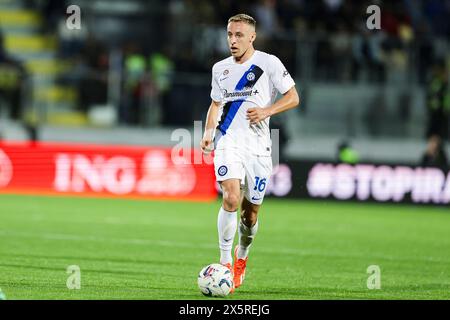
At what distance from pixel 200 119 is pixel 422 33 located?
608 centimetres

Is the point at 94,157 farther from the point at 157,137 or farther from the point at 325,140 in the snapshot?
the point at 325,140

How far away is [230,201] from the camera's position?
9859 mm

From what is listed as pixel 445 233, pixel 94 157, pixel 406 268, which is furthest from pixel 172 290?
pixel 94 157

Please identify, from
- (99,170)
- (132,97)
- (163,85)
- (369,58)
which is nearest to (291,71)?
(369,58)

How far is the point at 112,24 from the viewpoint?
93.0ft

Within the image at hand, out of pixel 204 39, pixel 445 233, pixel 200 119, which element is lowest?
pixel 445 233

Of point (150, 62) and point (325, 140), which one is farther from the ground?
point (150, 62)

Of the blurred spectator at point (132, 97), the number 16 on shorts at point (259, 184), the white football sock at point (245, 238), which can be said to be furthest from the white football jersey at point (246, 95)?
the blurred spectator at point (132, 97)

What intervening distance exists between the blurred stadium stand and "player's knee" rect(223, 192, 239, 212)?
12.7 metres

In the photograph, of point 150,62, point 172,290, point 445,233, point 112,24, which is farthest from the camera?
point 112,24

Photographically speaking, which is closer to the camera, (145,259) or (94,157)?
(145,259)

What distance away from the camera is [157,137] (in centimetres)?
2320

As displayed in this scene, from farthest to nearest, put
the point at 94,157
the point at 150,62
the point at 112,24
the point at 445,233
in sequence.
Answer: the point at 112,24, the point at 150,62, the point at 94,157, the point at 445,233

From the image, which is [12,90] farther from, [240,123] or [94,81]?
[240,123]
